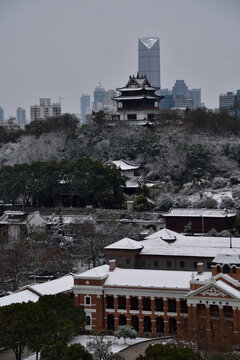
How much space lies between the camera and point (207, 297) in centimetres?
4147

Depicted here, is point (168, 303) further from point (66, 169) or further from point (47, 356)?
point (66, 169)

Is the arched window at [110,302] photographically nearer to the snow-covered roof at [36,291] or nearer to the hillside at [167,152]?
the snow-covered roof at [36,291]

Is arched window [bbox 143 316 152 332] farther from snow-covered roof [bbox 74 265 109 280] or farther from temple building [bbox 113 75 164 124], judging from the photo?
temple building [bbox 113 75 164 124]

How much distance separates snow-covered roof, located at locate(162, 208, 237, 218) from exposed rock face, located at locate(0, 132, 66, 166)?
2297cm

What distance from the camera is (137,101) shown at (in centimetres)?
9044

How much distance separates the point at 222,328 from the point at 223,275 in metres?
4.88

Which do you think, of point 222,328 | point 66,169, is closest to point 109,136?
point 66,169

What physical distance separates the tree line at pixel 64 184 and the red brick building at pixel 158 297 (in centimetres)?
2718

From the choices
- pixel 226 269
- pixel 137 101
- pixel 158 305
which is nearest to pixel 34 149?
pixel 137 101

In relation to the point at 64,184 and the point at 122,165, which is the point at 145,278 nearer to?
the point at 64,184

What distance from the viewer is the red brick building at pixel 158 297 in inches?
1633

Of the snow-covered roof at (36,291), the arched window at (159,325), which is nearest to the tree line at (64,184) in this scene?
the snow-covered roof at (36,291)

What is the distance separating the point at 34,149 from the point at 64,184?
1468cm

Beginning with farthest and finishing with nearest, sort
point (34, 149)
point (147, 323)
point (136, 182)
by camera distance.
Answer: point (34, 149) < point (136, 182) < point (147, 323)
